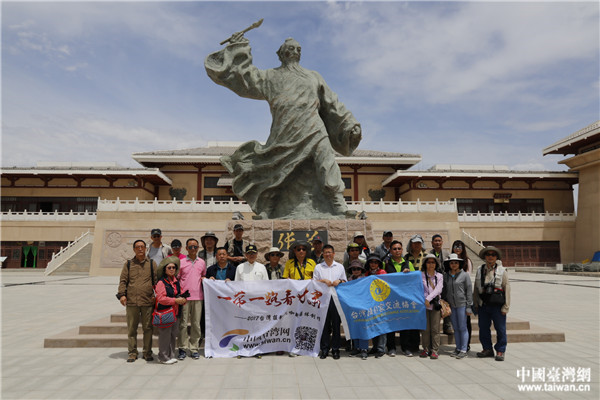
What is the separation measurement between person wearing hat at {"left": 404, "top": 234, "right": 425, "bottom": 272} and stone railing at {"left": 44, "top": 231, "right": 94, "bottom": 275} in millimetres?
18579

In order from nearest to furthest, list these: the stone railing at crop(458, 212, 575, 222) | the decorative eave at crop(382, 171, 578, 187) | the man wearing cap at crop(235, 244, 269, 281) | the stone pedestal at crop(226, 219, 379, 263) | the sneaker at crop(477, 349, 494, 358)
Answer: the sneaker at crop(477, 349, 494, 358)
the man wearing cap at crop(235, 244, 269, 281)
the stone pedestal at crop(226, 219, 379, 263)
the stone railing at crop(458, 212, 575, 222)
the decorative eave at crop(382, 171, 578, 187)

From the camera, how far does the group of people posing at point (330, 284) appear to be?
156 inches

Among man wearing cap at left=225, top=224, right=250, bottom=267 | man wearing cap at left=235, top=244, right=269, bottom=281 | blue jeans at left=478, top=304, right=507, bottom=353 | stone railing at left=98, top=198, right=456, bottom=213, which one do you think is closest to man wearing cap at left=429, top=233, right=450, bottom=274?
blue jeans at left=478, top=304, right=507, bottom=353

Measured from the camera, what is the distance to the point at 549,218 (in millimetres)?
22969

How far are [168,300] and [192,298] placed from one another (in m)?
0.40

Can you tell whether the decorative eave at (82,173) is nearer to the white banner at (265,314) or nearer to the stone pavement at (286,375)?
the stone pavement at (286,375)

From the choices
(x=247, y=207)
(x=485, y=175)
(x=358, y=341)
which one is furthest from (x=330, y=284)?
(x=485, y=175)

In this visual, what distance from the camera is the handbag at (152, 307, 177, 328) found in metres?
3.81

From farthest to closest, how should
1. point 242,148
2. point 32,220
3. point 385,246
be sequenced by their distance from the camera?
point 32,220 < point 242,148 < point 385,246

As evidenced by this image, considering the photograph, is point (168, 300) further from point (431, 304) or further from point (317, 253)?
point (431, 304)

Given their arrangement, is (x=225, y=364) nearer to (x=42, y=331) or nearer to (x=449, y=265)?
(x=449, y=265)

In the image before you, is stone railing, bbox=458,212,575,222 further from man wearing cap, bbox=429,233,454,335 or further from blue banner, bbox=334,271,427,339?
blue banner, bbox=334,271,427,339

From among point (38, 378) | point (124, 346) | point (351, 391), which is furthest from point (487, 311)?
point (38, 378)

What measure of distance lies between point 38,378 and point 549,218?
26.2m
